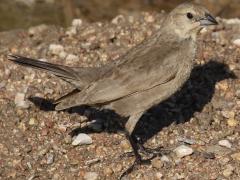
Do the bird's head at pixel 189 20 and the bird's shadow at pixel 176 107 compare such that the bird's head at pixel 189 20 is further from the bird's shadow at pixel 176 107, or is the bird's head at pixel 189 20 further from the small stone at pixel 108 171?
the small stone at pixel 108 171

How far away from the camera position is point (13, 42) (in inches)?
392

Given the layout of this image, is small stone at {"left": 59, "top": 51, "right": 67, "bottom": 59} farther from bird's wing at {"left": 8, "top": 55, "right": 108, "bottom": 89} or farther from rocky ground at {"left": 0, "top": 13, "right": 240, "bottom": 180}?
bird's wing at {"left": 8, "top": 55, "right": 108, "bottom": 89}

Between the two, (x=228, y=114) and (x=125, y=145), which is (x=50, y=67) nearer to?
(x=125, y=145)

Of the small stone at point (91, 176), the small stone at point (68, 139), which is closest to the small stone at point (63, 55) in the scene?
the small stone at point (68, 139)

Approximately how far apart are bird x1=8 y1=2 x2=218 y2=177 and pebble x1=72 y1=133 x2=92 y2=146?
16.9 inches

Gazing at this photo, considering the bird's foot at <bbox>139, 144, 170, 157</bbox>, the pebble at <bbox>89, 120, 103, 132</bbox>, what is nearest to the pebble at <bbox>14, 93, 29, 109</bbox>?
the pebble at <bbox>89, 120, 103, 132</bbox>

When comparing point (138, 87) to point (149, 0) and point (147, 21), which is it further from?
point (149, 0)

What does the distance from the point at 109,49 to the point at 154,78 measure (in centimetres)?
206

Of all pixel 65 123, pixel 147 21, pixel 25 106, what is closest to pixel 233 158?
pixel 65 123

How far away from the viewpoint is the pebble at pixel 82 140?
8.00 metres

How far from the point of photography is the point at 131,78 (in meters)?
7.62

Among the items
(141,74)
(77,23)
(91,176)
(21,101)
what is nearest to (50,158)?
(91,176)

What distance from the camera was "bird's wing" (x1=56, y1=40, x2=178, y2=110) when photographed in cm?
757

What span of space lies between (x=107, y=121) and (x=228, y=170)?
1.64m
